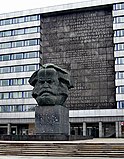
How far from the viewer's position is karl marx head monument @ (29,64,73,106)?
2894cm

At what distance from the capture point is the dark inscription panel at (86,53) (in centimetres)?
6208

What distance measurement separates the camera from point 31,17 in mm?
70125

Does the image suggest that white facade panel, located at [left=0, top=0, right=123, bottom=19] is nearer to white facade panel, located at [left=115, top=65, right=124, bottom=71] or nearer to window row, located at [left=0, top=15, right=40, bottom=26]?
window row, located at [left=0, top=15, right=40, bottom=26]

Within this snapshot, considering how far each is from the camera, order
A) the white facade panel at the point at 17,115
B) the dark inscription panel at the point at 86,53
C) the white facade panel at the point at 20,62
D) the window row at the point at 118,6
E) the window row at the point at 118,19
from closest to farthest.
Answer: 1. the dark inscription panel at the point at 86,53
2. the window row at the point at 118,19
3. the window row at the point at 118,6
4. the white facade panel at the point at 17,115
5. the white facade panel at the point at 20,62

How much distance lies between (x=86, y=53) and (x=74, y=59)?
286cm

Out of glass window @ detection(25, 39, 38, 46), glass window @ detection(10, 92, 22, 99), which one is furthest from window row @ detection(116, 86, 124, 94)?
glass window @ detection(10, 92, 22, 99)

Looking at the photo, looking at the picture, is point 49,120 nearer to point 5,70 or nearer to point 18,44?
point 5,70

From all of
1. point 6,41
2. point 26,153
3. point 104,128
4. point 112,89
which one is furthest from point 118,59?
point 26,153

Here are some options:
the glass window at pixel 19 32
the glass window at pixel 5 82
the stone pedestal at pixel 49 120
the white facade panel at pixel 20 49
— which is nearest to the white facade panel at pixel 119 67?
the white facade panel at pixel 20 49

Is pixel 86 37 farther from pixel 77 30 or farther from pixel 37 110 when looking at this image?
pixel 37 110

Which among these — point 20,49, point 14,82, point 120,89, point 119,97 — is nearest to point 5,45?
point 20,49

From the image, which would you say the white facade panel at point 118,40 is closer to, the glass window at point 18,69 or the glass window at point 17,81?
the glass window at point 18,69

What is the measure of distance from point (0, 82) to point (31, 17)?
650 inches

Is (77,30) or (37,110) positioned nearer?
(37,110)
